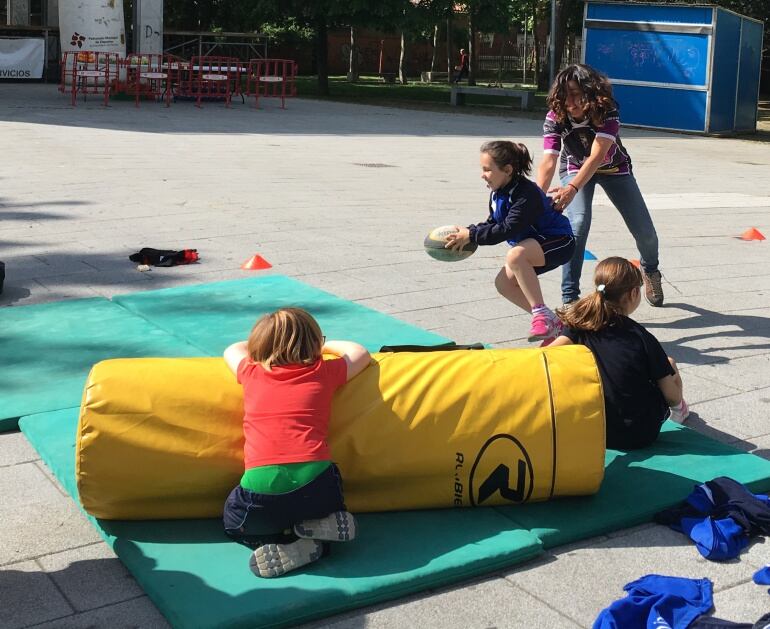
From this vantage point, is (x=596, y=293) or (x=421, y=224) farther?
(x=421, y=224)

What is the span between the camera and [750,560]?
3.74 m

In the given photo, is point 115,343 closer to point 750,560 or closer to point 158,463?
point 158,463

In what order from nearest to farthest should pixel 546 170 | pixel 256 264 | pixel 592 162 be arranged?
pixel 592 162
pixel 546 170
pixel 256 264

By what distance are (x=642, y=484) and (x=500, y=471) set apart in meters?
0.67

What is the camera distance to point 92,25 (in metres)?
27.1

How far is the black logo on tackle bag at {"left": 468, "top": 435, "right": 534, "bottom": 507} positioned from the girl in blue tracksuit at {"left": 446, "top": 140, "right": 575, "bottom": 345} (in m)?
1.94

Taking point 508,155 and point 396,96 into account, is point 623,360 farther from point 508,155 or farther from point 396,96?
point 396,96

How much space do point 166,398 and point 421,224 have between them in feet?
22.1

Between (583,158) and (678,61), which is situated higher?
(678,61)

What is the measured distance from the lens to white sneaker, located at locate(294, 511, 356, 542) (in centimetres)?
359

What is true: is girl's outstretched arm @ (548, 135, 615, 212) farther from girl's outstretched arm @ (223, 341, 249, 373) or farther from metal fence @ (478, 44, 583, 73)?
metal fence @ (478, 44, 583, 73)

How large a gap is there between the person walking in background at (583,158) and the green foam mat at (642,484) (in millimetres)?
1973

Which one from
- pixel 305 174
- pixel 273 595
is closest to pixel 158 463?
pixel 273 595

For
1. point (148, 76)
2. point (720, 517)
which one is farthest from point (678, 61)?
point (720, 517)
